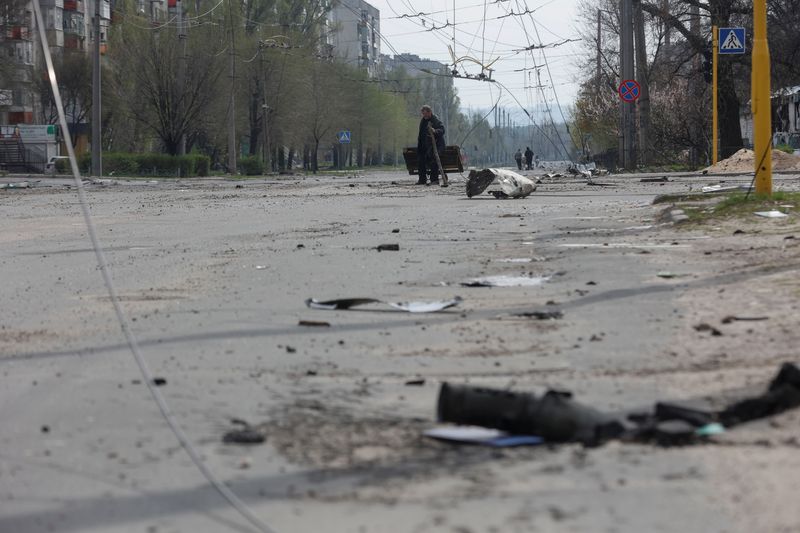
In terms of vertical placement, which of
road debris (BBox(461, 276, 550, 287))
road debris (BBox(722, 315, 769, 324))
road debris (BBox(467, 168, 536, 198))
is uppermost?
road debris (BBox(467, 168, 536, 198))

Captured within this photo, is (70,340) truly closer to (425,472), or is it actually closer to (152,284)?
(152,284)

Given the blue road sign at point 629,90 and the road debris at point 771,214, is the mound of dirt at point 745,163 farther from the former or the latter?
the road debris at point 771,214

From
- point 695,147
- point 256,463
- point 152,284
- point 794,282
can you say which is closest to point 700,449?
point 256,463

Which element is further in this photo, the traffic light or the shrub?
the shrub

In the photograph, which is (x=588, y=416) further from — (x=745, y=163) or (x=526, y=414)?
(x=745, y=163)

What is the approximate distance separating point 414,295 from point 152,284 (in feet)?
6.58

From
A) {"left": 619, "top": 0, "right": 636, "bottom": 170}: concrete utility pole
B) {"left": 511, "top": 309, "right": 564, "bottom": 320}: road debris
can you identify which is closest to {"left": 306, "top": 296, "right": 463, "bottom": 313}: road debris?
{"left": 511, "top": 309, "right": 564, "bottom": 320}: road debris

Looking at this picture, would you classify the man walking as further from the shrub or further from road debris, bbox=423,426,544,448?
the shrub

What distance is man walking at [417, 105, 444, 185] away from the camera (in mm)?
30297

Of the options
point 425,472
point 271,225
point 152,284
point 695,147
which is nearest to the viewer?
point 425,472

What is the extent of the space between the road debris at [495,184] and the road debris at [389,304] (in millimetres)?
15163

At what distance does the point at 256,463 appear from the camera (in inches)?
149

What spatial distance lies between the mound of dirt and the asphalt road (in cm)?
2189

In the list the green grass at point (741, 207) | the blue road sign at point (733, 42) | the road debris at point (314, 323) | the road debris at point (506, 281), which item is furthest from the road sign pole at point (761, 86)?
the blue road sign at point (733, 42)
